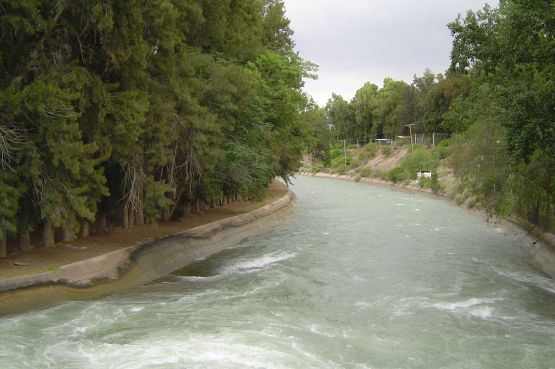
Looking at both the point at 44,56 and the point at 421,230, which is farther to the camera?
the point at 421,230

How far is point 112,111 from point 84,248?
15.5ft

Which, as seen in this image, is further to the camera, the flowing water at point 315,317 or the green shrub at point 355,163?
the green shrub at point 355,163

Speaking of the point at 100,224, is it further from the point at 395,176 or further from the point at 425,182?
the point at 395,176

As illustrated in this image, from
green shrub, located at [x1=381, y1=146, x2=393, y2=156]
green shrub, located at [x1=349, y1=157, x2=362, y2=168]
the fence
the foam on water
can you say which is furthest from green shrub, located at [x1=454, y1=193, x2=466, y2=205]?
green shrub, located at [x1=349, y1=157, x2=362, y2=168]

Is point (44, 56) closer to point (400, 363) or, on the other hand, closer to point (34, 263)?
point (34, 263)

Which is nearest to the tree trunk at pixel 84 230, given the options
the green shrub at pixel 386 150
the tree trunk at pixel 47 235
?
the tree trunk at pixel 47 235

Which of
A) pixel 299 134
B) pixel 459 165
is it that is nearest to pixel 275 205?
pixel 299 134

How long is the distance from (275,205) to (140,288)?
859 inches

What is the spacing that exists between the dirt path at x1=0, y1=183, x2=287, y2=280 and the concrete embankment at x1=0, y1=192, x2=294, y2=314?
38 cm

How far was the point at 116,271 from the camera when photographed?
16.6 meters

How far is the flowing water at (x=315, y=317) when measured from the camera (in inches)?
419

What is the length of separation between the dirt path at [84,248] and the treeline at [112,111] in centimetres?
55

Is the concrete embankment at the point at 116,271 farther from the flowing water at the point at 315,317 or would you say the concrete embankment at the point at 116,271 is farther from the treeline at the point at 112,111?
the treeline at the point at 112,111

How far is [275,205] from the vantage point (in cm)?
3784
